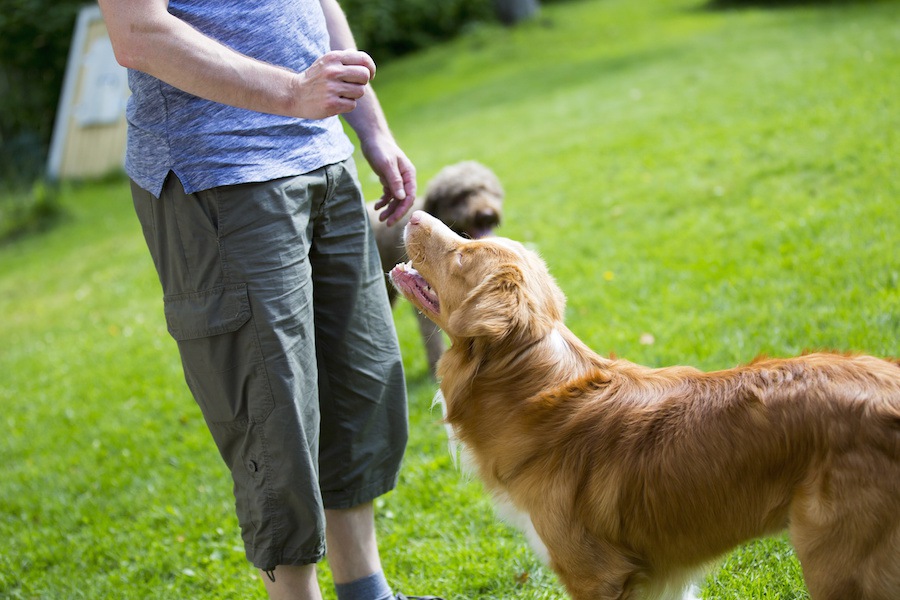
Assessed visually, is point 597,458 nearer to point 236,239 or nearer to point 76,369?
point 236,239

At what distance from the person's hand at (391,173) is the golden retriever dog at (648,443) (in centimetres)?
14

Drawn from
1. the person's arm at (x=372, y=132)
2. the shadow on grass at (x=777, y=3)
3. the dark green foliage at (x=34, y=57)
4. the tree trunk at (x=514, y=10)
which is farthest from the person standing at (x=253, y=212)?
the tree trunk at (x=514, y=10)

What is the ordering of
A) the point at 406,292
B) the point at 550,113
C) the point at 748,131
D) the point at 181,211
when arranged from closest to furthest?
1. the point at 181,211
2. the point at 406,292
3. the point at 748,131
4. the point at 550,113

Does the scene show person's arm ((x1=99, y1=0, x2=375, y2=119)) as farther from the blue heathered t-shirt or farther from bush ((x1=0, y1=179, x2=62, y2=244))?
bush ((x1=0, y1=179, x2=62, y2=244))

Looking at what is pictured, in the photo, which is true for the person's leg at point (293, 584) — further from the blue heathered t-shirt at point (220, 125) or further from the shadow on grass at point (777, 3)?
the shadow on grass at point (777, 3)

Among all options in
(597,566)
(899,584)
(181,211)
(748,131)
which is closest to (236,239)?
(181,211)

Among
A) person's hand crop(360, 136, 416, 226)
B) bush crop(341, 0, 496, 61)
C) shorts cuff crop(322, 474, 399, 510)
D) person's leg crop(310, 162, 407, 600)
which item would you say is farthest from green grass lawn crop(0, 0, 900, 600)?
bush crop(341, 0, 496, 61)

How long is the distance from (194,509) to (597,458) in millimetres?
2663

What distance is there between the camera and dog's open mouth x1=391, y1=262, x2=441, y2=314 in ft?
10.4

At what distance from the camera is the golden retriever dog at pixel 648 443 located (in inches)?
88.0

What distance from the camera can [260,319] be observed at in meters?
2.54

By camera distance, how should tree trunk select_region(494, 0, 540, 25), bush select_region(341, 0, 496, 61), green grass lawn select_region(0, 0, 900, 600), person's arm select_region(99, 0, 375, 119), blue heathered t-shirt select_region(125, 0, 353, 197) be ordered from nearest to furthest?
person's arm select_region(99, 0, 375, 119) < blue heathered t-shirt select_region(125, 0, 353, 197) < green grass lawn select_region(0, 0, 900, 600) < bush select_region(341, 0, 496, 61) < tree trunk select_region(494, 0, 540, 25)

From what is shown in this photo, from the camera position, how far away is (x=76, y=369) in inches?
280

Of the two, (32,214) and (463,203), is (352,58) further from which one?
(32,214)
